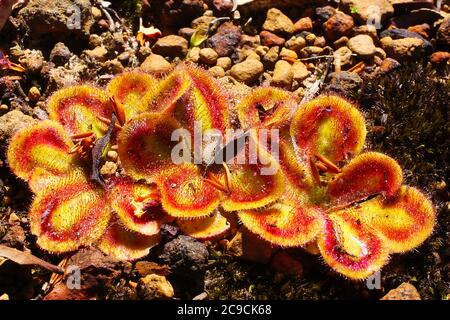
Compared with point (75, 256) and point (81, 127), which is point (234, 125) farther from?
point (75, 256)

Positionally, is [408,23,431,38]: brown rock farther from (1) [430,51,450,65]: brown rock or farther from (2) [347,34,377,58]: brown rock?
(2) [347,34,377,58]: brown rock

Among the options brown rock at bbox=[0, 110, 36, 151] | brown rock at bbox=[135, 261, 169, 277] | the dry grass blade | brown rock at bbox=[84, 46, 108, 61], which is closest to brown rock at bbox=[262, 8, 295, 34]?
brown rock at bbox=[84, 46, 108, 61]

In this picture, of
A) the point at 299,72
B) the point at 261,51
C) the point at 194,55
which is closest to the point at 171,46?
the point at 194,55

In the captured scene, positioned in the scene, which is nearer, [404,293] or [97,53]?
[404,293]

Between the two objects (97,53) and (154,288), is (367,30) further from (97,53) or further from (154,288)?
(154,288)
